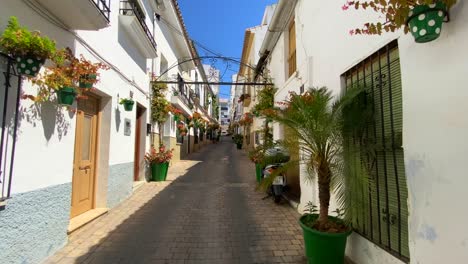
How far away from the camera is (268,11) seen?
712 inches

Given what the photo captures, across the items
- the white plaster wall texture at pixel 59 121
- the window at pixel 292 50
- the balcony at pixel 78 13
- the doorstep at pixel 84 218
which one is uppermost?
the window at pixel 292 50

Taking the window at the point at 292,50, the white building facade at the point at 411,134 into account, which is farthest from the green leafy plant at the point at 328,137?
the window at the point at 292,50

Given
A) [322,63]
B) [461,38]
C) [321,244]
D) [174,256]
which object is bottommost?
[174,256]

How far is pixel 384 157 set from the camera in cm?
329

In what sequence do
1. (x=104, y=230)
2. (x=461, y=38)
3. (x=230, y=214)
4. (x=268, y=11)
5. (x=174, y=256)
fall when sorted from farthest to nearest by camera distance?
1. (x=268, y=11)
2. (x=230, y=214)
3. (x=104, y=230)
4. (x=174, y=256)
5. (x=461, y=38)

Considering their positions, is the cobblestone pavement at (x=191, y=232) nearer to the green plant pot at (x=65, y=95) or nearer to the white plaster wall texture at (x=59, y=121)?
the white plaster wall texture at (x=59, y=121)

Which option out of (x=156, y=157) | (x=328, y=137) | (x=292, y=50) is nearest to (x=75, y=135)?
(x=328, y=137)

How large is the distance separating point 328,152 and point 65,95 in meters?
3.75

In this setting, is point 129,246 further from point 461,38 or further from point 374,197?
point 461,38

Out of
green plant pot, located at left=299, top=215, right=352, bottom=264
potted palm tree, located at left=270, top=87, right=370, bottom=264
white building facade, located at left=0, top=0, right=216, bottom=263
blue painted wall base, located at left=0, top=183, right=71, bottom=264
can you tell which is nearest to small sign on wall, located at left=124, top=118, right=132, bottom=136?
white building facade, located at left=0, top=0, right=216, bottom=263

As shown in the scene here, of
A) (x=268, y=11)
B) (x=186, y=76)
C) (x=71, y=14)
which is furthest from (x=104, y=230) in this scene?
(x=268, y=11)

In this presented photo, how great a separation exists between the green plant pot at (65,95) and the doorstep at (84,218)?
2.22 meters

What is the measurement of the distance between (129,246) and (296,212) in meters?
3.70

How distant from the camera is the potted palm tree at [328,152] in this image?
3.43 metres
